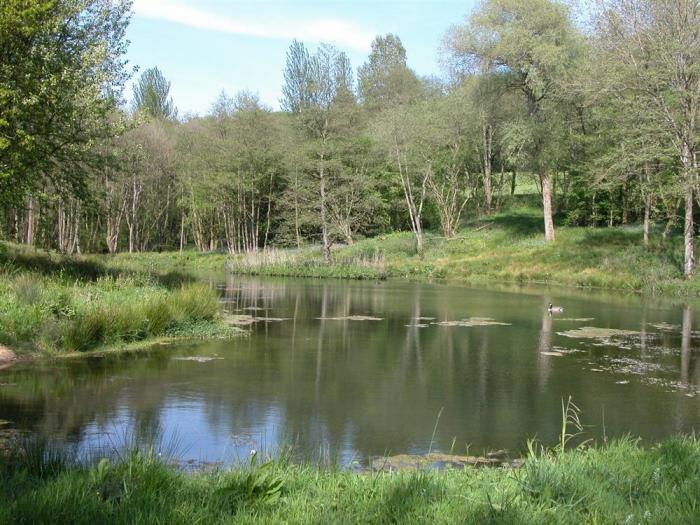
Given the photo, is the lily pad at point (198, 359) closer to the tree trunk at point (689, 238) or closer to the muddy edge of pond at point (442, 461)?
the muddy edge of pond at point (442, 461)

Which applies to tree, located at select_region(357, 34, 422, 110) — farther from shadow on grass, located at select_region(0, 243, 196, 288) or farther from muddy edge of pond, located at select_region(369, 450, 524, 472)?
muddy edge of pond, located at select_region(369, 450, 524, 472)

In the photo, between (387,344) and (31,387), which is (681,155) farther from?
(31,387)

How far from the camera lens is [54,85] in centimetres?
1424

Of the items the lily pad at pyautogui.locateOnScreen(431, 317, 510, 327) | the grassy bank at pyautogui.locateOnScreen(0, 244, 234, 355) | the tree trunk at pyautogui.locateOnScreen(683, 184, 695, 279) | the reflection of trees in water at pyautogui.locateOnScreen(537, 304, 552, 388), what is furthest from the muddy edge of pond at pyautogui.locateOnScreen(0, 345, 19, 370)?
the tree trunk at pyautogui.locateOnScreen(683, 184, 695, 279)

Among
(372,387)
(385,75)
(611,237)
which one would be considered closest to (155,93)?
(385,75)

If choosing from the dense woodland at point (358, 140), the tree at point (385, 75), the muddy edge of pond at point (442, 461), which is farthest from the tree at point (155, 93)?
the muddy edge of pond at point (442, 461)

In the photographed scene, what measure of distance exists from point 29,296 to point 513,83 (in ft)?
89.2

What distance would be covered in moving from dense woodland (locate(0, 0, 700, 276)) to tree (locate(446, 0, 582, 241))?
3.7 inches

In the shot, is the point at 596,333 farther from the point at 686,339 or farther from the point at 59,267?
the point at 59,267

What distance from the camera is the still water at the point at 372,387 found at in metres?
8.14

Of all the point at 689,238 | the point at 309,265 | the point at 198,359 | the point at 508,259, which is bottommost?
the point at 198,359

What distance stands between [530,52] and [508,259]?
9517mm

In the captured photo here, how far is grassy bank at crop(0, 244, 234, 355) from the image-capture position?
12.2 metres

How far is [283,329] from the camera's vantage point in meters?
17.0
